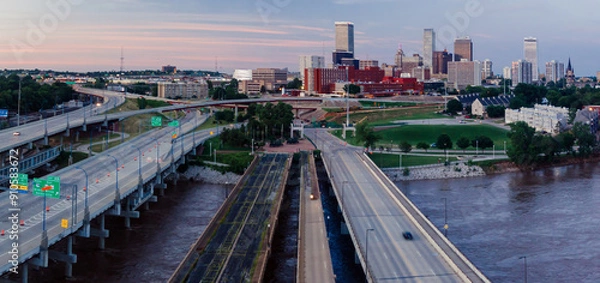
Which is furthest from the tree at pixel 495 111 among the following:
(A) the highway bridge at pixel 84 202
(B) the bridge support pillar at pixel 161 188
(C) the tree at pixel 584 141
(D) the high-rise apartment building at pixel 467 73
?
(D) the high-rise apartment building at pixel 467 73

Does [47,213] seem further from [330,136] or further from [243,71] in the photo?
[243,71]

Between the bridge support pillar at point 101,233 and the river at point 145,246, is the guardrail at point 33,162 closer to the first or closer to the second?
the river at point 145,246

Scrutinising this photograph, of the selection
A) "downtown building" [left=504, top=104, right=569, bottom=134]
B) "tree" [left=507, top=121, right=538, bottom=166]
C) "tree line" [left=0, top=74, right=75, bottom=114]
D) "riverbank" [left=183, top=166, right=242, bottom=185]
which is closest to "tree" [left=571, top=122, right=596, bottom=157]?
"tree" [left=507, top=121, right=538, bottom=166]

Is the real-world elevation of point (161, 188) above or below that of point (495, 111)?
below

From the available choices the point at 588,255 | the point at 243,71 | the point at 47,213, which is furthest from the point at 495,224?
the point at 243,71

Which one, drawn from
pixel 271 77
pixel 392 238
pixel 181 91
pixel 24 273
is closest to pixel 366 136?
pixel 392 238

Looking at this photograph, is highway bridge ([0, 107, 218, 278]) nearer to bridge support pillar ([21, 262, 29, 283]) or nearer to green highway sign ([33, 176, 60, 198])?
bridge support pillar ([21, 262, 29, 283])

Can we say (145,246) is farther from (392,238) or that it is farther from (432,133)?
(432,133)
